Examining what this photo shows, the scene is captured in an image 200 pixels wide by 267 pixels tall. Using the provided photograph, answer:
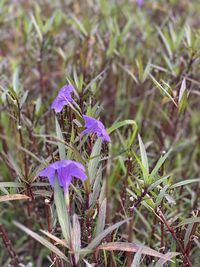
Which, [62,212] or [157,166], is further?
[157,166]

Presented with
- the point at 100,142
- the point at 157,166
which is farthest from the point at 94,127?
the point at 157,166

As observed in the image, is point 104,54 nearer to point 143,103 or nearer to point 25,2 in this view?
point 143,103

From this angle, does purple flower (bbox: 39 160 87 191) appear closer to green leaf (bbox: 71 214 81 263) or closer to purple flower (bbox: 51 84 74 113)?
green leaf (bbox: 71 214 81 263)

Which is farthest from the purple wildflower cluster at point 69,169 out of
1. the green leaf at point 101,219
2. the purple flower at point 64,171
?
the green leaf at point 101,219

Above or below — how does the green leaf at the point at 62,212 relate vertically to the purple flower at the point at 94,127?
below

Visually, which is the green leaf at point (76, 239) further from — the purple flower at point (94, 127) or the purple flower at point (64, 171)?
the purple flower at point (94, 127)

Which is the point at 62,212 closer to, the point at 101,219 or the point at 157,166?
the point at 101,219

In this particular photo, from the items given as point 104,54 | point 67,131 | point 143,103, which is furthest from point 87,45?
point 67,131

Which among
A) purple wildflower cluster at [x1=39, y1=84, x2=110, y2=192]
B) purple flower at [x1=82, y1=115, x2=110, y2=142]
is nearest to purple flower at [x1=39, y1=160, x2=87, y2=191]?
purple wildflower cluster at [x1=39, y1=84, x2=110, y2=192]
